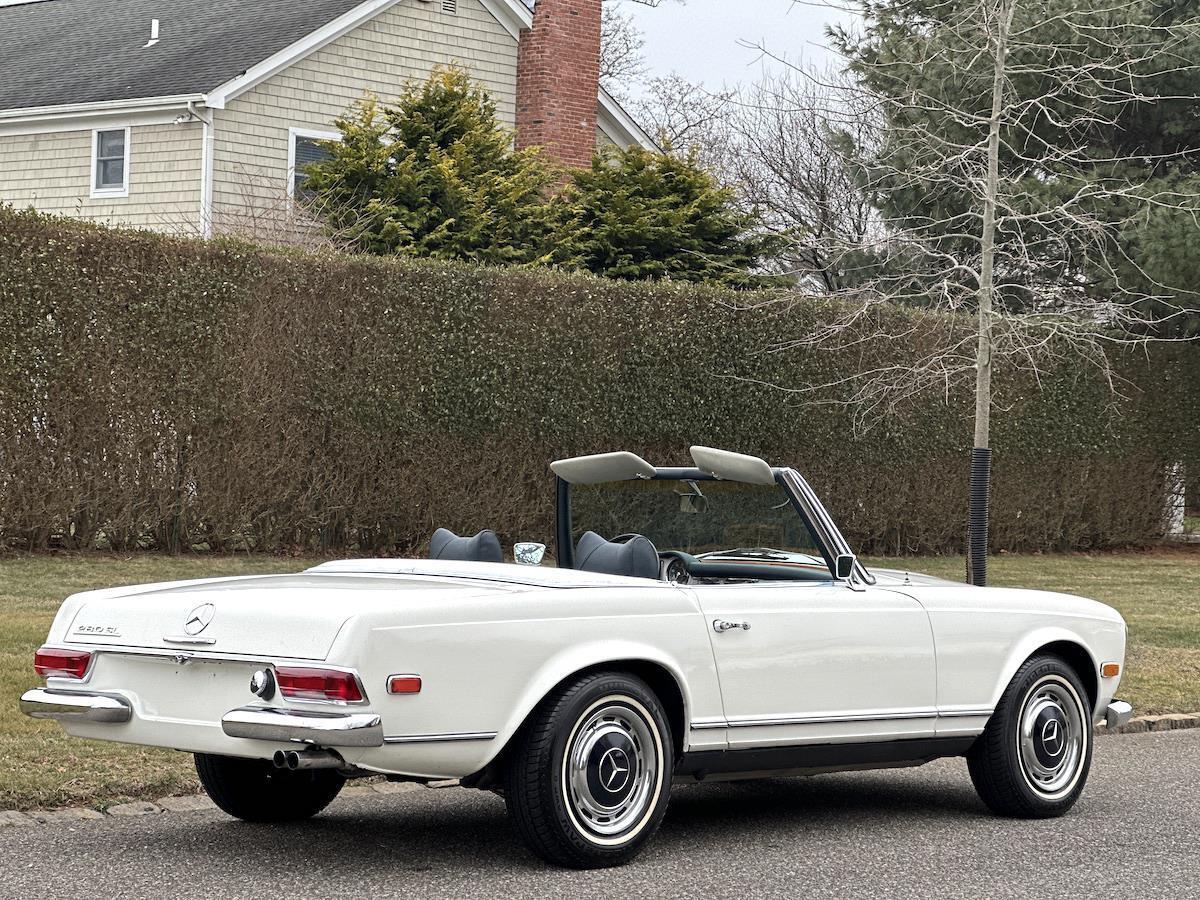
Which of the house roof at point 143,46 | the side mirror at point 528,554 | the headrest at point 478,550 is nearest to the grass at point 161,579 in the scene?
the headrest at point 478,550

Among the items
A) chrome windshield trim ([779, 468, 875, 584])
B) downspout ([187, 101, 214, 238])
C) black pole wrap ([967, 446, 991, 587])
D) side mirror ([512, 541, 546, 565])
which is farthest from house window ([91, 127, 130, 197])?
chrome windshield trim ([779, 468, 875, 584])

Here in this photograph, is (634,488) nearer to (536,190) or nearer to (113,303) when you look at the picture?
(113,303)

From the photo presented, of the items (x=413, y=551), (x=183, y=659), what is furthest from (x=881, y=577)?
(x=413, y=551)

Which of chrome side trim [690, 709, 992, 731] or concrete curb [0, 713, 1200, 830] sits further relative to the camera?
concrete curb [0, 713, 1200, 830]

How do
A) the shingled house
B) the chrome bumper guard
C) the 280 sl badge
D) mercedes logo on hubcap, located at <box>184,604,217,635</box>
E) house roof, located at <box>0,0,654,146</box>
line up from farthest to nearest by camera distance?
1. house roof, located at <box>0,0,654,146</box>
2. the shingled house
3. the chrome bumper guard
4. the 280 sl badge
5. mercedes logo on hubcap, located at <box>184,604,217,635</box>

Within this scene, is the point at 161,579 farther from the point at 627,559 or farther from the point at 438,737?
the point at 438,737

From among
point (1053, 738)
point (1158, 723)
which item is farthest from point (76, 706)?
point (1158, 723)

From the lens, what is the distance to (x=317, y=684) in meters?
5.59

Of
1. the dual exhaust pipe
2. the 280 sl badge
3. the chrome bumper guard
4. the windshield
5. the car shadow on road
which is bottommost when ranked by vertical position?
the car shadow on road

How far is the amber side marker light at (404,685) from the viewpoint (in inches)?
221

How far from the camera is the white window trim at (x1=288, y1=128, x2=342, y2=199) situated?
25.8m

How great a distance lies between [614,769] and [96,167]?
22.5 metres

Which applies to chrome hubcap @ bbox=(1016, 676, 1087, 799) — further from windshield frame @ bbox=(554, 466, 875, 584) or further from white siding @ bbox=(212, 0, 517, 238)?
white siding @ bbox=(212, 0, 517, 238)

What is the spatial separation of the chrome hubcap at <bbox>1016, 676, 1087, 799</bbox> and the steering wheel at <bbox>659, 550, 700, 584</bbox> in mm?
1545
